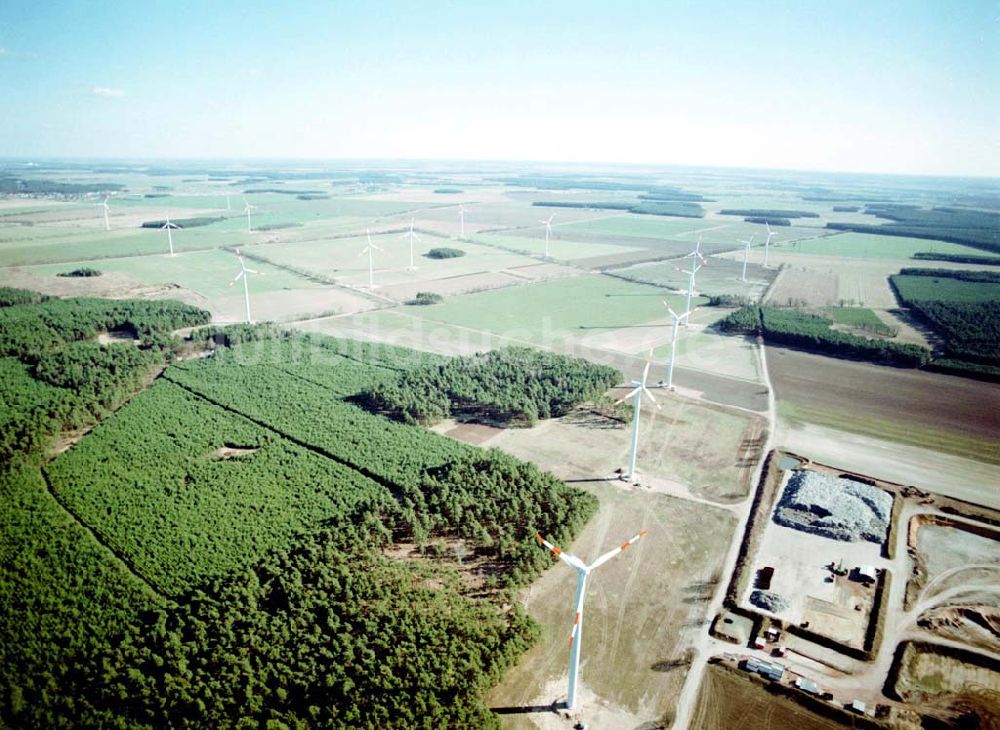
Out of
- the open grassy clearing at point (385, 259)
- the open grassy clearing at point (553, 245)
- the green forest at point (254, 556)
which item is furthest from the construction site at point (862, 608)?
the open grassy clearing at point (553, 245)

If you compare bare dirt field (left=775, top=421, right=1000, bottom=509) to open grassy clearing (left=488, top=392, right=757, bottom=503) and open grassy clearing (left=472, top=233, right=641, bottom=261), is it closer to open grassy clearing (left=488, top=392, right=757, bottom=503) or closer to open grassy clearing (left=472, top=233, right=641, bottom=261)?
open grassy clearing (left=488, top=392, right=757, bottom=503)

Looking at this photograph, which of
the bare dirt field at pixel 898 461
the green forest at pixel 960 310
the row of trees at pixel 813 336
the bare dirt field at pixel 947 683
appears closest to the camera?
the bare dirt field at pixel 947 683

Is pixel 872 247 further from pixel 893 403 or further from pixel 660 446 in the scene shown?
pixel 660 446

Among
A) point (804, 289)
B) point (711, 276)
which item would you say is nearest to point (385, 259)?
point (711, 276)

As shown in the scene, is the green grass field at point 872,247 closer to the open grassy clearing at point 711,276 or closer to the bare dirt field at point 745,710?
the open grassy clearing at point 711,276

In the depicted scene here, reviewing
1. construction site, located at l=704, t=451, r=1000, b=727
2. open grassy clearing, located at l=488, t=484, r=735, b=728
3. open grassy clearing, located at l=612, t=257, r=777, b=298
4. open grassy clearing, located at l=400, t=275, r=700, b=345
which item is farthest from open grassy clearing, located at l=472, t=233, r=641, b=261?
open grassy clearing, located at l=488, t=484, r=735, b=728

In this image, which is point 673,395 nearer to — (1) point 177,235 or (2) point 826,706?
(2) point 826,706

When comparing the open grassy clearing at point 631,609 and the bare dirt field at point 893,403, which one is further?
the bare dirt field at point 893,403
